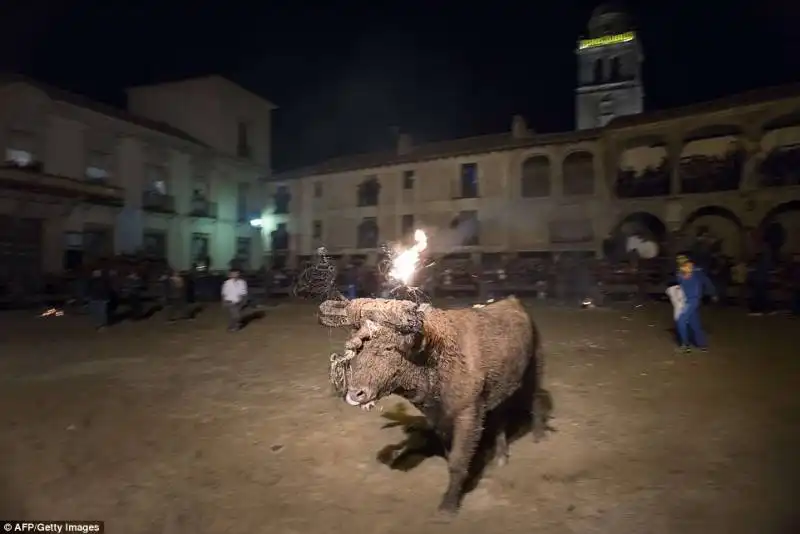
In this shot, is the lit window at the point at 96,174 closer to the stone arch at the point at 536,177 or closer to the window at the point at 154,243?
the window at the point at 154,243

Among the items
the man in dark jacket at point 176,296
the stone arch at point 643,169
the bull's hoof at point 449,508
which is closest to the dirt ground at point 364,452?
the bull's hoof at point 449,508

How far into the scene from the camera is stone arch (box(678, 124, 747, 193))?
23.6 metres

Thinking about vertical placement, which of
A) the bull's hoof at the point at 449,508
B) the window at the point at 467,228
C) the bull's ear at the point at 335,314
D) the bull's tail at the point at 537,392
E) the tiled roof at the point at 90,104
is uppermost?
the tiled roof at the point at 90,104

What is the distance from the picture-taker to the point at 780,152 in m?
22.2

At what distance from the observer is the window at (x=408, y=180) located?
1208 inches

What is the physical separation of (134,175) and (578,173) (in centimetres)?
2136

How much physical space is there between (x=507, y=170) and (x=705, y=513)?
25.7 m

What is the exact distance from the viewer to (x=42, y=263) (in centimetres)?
2227

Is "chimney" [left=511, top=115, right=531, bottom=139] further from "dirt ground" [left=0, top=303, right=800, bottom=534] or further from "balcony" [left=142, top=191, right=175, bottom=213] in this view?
"dirt ground" [left=0, top=303, right=800, bottom=534]

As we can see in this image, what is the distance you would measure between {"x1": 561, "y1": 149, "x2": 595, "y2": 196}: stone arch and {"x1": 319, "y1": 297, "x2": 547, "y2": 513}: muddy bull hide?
2369 centimetres

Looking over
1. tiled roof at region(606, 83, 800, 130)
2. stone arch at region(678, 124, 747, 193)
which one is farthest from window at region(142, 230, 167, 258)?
stone arch at region(678, 124, 747, 193)

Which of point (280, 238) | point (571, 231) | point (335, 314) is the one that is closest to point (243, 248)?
point (280, 238)

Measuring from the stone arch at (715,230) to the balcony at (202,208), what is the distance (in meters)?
23.6

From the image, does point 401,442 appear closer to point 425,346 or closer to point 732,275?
point 425,346
